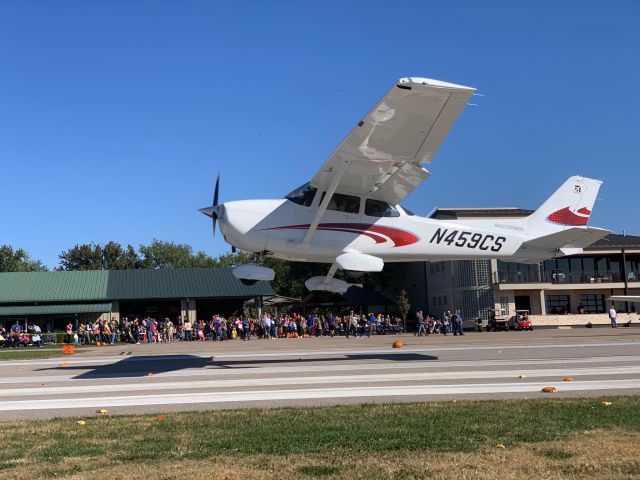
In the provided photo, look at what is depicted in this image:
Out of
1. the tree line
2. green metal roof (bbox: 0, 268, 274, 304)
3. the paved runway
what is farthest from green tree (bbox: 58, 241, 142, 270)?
the paved runway

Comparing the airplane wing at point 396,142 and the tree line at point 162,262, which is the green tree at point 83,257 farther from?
the airplane wing at point 396,142

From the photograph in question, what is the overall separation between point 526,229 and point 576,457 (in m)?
12.6

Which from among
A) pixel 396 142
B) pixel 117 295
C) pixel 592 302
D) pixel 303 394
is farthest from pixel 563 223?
pixel 592 302

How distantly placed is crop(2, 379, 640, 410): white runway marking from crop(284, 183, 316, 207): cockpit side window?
5.82 meters

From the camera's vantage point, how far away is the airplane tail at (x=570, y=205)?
1791 cm

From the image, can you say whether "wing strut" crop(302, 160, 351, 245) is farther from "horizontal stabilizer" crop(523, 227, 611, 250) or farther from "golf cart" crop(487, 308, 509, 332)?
"golf cart" crop(487, 308, 509, 332)

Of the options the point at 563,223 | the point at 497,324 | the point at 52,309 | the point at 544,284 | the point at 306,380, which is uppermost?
the point at 563,223

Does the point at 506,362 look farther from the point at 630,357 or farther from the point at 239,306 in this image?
the point at 239,306

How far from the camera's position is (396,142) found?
45.2 ft

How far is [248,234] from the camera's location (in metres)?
14.8

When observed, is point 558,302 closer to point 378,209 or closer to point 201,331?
point 201,331

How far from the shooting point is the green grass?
6.37m

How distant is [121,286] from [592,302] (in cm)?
4148

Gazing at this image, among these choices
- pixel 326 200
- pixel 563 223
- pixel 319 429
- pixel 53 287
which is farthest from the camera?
pixel 53 287
